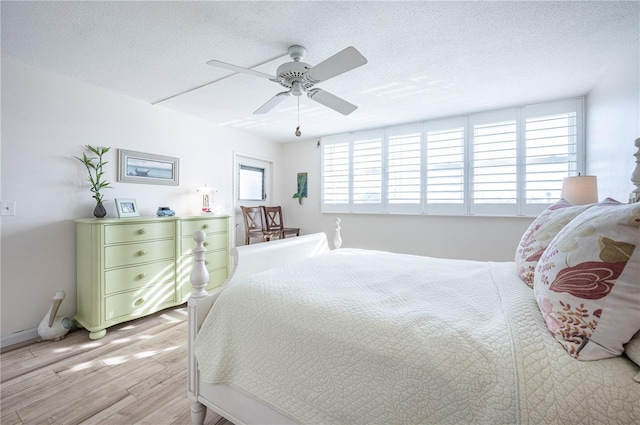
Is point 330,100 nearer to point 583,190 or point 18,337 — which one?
point 583,190

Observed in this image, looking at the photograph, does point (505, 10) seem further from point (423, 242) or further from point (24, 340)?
point (24, 340)

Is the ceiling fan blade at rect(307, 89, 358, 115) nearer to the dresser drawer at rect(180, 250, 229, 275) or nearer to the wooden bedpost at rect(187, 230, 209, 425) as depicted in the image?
the wooden bedpost at rect(187, 230, 209, 425)

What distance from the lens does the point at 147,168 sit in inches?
121

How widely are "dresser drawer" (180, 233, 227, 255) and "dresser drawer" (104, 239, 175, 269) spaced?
13cm

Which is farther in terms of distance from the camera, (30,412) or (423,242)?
(423,242)

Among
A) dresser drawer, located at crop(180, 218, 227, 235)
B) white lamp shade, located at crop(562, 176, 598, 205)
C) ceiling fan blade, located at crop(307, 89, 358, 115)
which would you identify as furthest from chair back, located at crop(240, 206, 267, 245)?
white lamp shade, located at crop(562, 176, 598, 205)

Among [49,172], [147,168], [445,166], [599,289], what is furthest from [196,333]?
[445,166]

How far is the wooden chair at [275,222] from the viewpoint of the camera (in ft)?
14.4

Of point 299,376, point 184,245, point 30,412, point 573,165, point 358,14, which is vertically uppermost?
point 358,14

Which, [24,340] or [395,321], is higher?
[395,321]

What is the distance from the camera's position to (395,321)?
0.95 metres

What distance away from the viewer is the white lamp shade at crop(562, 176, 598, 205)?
2.14 m

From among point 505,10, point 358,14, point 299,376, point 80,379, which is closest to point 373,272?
point 299,376

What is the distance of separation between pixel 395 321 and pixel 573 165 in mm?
3330
